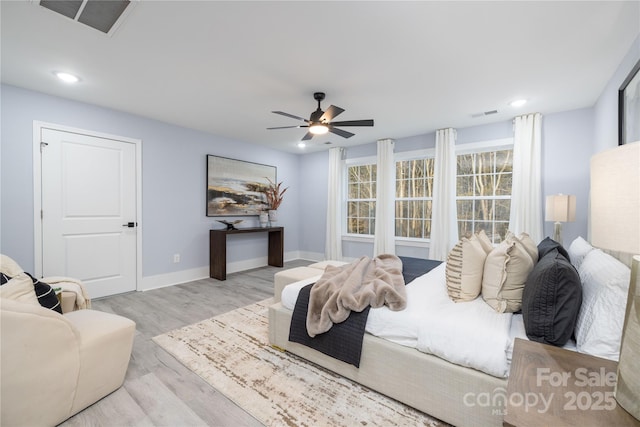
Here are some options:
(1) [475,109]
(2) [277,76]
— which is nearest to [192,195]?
(2) [277,76]

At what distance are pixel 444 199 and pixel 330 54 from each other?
3.04 metres

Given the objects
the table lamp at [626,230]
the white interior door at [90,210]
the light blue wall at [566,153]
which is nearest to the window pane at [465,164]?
the light blue wall at [566,153]

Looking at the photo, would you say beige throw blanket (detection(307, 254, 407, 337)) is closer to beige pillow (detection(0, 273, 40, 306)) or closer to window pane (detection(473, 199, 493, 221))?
beige pillow (detection(0, 273, 40, 306))

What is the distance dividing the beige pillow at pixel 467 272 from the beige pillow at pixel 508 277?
0.08 meters

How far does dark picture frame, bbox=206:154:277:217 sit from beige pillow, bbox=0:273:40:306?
10.2 feet

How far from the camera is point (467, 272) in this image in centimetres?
186

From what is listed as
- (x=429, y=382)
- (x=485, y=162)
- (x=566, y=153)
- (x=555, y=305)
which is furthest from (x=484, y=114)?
(x=429, y=382)

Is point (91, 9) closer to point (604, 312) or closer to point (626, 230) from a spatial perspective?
point (626, 230)

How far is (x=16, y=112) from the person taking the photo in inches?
116

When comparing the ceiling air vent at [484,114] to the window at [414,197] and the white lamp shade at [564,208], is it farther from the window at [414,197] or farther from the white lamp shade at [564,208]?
the white lamp shade at [564,208]

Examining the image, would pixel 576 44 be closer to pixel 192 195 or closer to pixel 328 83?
→ pixel 328 83

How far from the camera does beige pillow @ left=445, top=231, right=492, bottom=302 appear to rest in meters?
1.84

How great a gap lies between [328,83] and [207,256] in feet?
11.3

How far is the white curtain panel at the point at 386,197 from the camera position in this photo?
16.4 ft
